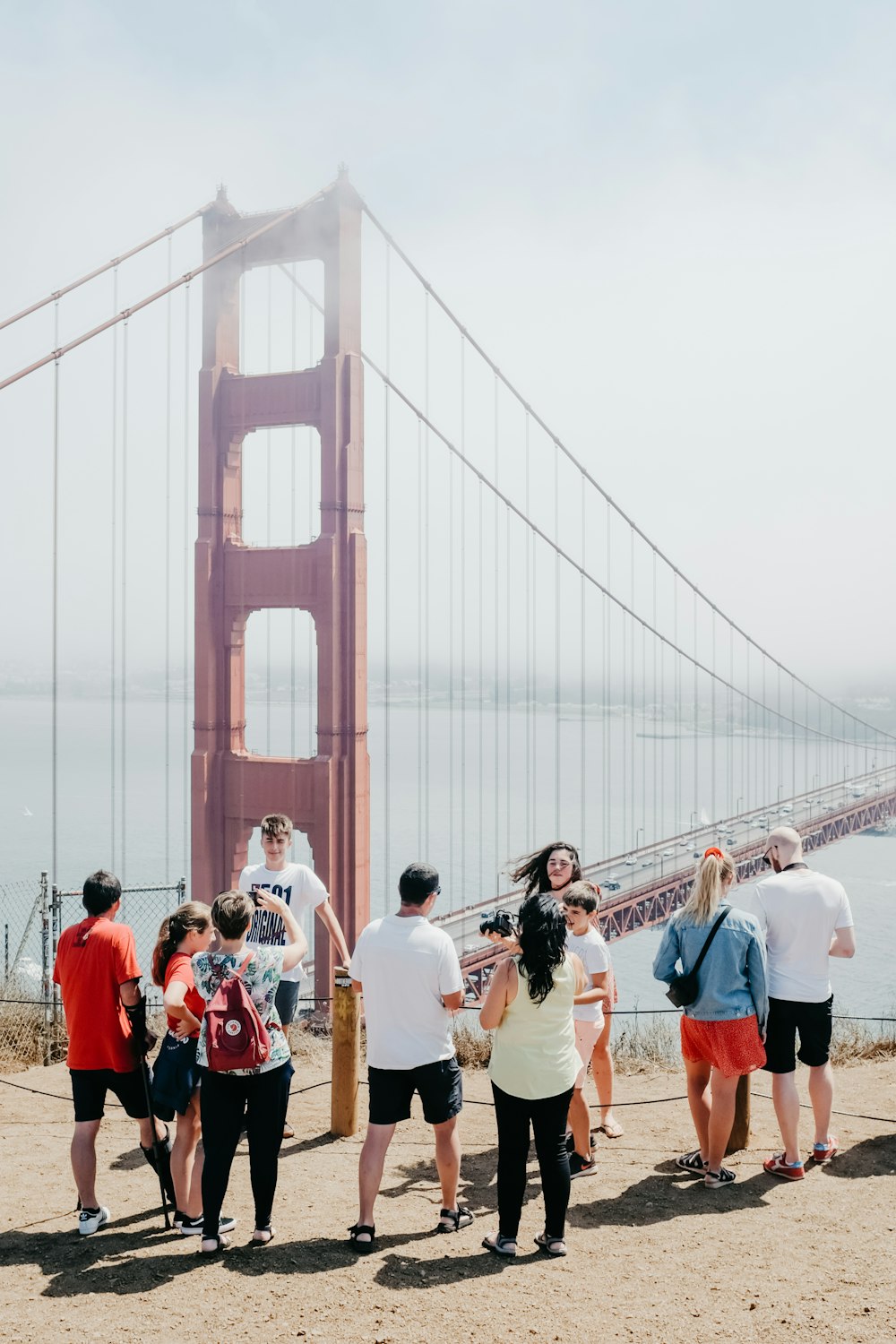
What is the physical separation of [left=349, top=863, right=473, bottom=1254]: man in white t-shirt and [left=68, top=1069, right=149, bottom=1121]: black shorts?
0.82 m

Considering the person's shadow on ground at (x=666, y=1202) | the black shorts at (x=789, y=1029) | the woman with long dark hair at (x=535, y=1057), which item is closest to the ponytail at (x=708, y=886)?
the black shorts at (x=789, y=1029)

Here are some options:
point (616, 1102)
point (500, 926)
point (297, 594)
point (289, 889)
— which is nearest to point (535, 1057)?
point (500, 926)

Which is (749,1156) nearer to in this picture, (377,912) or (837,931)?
(837,931)

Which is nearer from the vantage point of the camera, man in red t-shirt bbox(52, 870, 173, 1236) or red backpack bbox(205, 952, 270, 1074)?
red backpack bbox(205, 952, 270, 1074)

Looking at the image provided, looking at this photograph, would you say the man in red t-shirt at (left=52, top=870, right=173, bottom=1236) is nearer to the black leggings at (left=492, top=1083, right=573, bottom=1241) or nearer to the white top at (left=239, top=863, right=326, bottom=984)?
the white top at (left=239, top=863, right=326, bottom=984)

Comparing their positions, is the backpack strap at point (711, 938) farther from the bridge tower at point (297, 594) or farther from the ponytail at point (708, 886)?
the bridge tower at point (297, 594)

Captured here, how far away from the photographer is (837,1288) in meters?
3.33

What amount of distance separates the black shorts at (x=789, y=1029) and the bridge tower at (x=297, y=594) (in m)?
13.3

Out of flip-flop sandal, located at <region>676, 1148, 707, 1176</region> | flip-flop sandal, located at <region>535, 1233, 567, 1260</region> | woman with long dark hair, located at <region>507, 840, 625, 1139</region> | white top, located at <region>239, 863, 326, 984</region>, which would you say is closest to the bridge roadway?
woman with long dark hair, located at <region>507, 840, 625, 1139</region>

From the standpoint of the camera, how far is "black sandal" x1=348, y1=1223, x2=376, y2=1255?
3.61 meters

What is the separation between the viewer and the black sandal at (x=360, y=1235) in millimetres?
3607

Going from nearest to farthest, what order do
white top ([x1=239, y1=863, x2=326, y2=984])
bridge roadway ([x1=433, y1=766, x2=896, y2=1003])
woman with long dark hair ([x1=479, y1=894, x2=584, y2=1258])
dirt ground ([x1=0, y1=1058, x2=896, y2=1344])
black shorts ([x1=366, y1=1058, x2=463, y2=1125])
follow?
dirt ground ([x1=0, y1=1058, x2=896, y2=1344]) → woman with long dark hair ([x1=479, y1=894, x2=584, y2=1258]) → black shorts ([x1=366, y1=1058, x2=463, y2=1125]) → white top ([x1=239, y1=863, x2=326, y2=984]) → bridge roadway ([x1=433, y1=766, x2=896, y2=1003])

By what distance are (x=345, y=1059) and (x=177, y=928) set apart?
1514 millimetres

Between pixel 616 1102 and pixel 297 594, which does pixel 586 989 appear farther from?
pixel 297 594
